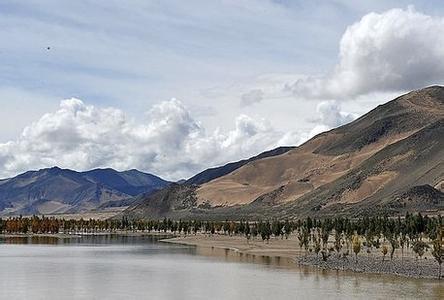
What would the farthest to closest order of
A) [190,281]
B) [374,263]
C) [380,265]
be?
[374,263] < [380,265] < [190,281]

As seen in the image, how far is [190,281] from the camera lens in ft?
292

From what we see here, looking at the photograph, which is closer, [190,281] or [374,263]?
[190,281]

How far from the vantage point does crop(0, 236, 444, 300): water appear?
74.9 metres

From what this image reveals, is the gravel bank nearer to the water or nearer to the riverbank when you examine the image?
the riverbank

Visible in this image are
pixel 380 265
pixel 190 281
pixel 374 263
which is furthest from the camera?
pixel 374 263

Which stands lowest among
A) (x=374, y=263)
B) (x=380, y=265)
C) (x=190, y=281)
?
(x=190, y=281)

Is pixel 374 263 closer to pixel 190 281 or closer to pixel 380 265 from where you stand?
pixel 380 265

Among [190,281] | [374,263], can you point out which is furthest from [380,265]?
[190,281]

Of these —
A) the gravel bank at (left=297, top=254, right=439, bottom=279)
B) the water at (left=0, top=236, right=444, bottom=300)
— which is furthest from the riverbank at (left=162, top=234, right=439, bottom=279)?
the water at (left=0, top=236, right=444, bottom=300)

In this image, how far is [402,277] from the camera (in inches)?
3617

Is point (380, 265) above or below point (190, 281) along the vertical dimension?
above

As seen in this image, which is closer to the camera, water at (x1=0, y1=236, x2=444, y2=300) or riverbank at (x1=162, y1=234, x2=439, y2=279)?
water at (x1=0, y1=236, x2=444, y2=300)

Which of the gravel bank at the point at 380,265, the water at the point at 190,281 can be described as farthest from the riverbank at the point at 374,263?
the water at the point at 190,281

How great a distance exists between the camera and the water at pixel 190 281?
7488cm
